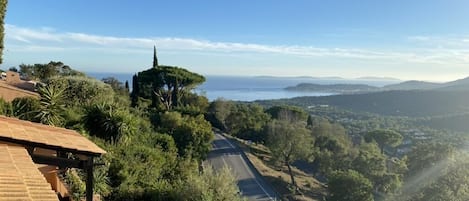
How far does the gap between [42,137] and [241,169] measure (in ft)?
83.1

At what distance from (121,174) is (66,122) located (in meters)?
3.75

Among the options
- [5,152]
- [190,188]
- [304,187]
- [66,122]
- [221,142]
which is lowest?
[304,187]

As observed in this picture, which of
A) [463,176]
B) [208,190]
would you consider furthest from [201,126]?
[463,176]

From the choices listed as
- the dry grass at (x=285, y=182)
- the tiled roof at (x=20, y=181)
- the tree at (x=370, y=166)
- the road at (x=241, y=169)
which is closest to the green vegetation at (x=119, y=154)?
the tiled roof at (x=20, y=181)

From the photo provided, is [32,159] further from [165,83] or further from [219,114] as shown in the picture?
[219,114]

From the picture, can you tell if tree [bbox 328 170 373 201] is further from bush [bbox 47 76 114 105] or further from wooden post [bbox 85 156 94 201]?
wooden post [bbox 85 156 94 201]

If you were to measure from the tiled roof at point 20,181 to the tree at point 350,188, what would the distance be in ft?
74.0

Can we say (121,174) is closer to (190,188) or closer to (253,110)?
(190,188)

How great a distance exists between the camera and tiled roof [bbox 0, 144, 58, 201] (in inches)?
129

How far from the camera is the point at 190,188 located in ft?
45.3


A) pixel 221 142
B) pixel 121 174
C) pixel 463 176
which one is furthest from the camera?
pixel 221 142

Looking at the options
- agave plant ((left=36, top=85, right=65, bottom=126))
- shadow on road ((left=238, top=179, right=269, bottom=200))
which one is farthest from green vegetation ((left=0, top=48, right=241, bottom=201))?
shadow on road ((left=238, top=179, right=269, bottom=200))

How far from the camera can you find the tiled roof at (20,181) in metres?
3.28

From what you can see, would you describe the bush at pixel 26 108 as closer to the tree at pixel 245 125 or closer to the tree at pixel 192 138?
the tree at pixel 192 138
